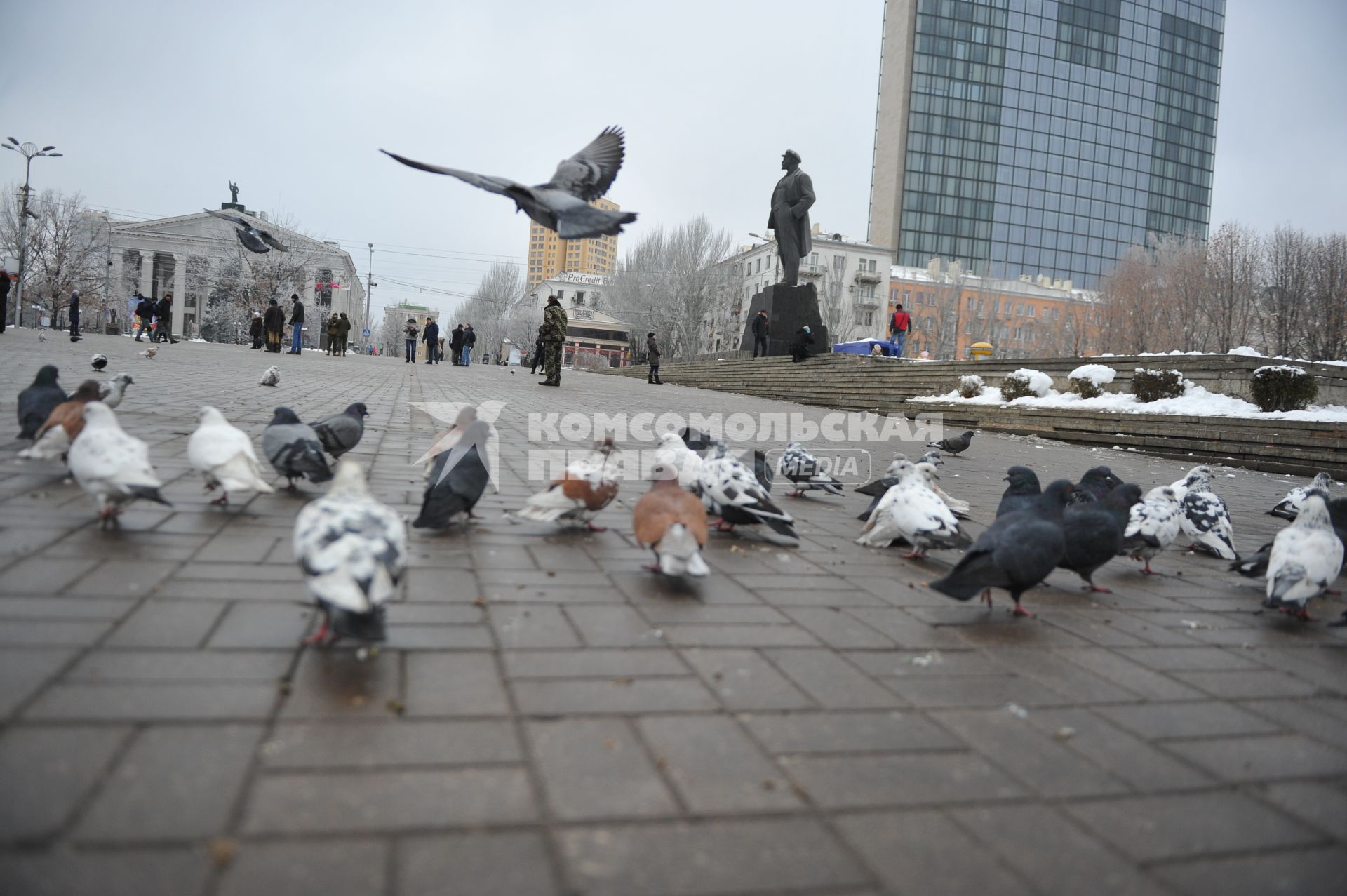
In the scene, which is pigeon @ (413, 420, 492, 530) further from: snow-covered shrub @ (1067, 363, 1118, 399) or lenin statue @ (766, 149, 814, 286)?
lenin statue @ (766, 149, 814, 286)

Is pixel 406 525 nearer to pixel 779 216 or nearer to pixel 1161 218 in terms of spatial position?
pixel 779 216

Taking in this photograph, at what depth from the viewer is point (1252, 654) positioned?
312cm

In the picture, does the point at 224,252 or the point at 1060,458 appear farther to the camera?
the point at 224,252

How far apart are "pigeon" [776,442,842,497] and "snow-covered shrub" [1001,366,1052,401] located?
36.5 feet

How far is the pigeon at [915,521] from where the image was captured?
3.97 m

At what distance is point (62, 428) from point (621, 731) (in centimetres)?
371

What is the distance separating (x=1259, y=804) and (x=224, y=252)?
65.6 metres

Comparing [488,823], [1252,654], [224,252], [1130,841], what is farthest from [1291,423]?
[224,252]

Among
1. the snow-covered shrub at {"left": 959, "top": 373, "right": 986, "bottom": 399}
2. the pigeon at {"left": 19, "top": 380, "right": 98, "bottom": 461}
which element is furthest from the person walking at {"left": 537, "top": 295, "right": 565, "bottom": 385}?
the pigeon at {"left": 19, "top": 380, "right": 98, "bottom": 461}

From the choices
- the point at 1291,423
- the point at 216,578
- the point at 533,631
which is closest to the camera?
the point at 533,631

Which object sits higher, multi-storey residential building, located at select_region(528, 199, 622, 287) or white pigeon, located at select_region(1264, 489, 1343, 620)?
multi-storey residential building, located at select_region(528, 199, 622, 287)

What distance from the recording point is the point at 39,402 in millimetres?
4465

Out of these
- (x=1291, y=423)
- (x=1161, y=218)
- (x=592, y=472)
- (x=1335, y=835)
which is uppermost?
(x=1161, y=218)

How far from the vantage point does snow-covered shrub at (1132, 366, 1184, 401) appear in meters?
13.3
